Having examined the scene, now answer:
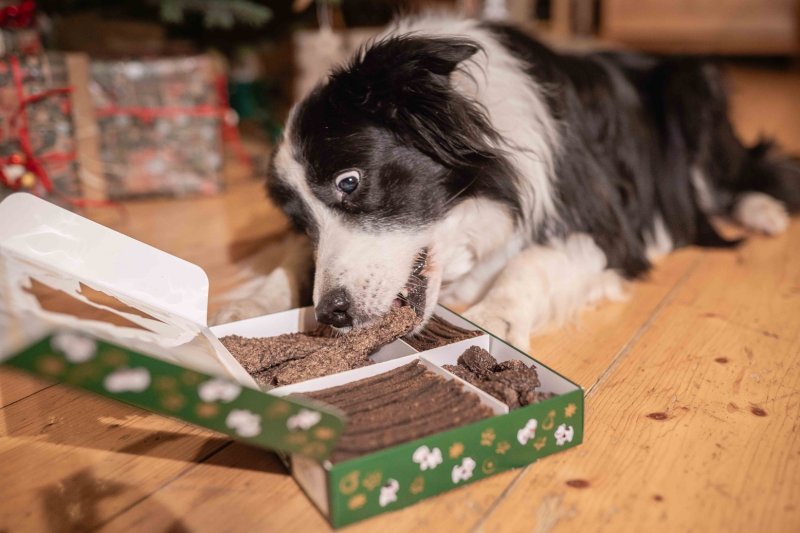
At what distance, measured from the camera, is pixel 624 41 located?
4.39 meters

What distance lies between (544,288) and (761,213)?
1.32 m

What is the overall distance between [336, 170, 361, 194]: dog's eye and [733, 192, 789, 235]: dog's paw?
1.79 m

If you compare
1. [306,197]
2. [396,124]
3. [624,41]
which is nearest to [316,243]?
[306,197]

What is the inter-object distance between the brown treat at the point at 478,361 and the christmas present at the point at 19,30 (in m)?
2.32

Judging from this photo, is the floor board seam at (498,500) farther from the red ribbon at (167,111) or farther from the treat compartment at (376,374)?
the red ribbon at (167,111)

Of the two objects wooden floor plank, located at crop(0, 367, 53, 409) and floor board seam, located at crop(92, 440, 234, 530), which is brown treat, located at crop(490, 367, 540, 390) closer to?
floor board seam, located at crop(92, 440, 234, 530)

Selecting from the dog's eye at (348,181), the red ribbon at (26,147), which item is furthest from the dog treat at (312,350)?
the red ribbon at (26,147)

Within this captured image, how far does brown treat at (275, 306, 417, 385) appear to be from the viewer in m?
1.47

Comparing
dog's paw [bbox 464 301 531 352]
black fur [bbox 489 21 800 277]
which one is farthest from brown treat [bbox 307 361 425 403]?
black fur [bbox 489 21 800 277]

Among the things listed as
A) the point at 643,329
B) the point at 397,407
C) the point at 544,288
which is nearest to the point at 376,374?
the point at 397,407

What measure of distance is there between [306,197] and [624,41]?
320 cm

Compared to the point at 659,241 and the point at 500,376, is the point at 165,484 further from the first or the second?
the point at 659,241

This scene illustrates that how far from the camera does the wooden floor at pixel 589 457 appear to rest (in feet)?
3.91

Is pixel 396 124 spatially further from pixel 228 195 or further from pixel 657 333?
pixel 228 195
